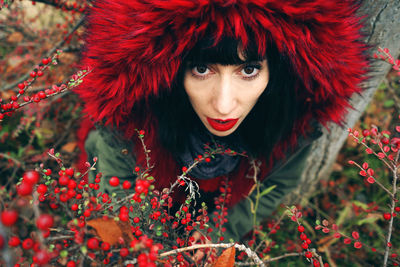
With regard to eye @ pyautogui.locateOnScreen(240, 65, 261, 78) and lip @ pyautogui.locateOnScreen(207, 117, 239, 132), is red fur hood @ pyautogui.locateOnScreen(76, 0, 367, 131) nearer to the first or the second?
eye @ pyautogui.locateOnScreen(240, 65, 261, 78)

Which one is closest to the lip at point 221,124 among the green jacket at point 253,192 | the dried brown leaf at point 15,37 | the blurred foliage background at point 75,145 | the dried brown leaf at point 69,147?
the green jacket at point 253,192

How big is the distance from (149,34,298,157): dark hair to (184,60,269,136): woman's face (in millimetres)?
44

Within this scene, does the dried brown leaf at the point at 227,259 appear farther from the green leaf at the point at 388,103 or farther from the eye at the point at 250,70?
the green leaf at the point at 388,103

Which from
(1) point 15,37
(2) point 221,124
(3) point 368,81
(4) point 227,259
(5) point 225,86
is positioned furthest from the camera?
(1) point 15,37

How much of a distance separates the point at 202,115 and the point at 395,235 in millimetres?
1868

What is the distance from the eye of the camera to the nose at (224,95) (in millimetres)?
1085

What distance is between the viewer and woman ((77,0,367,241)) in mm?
935

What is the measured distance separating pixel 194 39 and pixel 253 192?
1.32m

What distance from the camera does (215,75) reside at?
3.69ft

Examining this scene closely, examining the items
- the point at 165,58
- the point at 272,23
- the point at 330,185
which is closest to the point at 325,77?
the point at 272,23

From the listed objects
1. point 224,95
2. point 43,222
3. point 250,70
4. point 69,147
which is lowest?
point 69,147

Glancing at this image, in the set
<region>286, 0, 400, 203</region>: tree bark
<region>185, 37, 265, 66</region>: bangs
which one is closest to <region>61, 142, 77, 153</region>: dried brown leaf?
<region>185, 37, 265, 66</region>: bangs

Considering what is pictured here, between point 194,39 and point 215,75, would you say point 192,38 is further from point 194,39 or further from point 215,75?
point 215,75

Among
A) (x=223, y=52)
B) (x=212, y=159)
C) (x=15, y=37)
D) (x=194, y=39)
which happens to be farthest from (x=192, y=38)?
(x=15, y=37)
